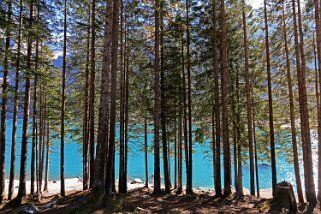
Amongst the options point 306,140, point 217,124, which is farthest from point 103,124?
point 306,140

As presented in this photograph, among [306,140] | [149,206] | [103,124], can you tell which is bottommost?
[149,206]

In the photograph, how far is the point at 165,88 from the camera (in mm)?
13570

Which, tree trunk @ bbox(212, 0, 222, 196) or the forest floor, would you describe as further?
tree trunk @ bbox(212, 0, 222, 196)

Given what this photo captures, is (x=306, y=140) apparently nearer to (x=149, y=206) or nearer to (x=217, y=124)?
(x=217, y=124)

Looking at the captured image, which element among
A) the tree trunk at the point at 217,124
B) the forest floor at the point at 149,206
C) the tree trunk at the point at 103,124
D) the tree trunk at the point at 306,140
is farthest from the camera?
the tree trunk at the point at 217,124

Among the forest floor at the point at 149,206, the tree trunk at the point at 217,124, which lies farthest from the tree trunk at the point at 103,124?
the tree trunk at the point at 217,124

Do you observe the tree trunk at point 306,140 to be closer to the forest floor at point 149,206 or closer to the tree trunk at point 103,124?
the forest floor at point 149,206

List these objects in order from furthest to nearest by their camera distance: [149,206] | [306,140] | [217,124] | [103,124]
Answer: [217,124]
[306,140]
[149,206]
[103,124]

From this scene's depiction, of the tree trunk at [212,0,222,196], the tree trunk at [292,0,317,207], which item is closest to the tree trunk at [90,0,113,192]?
the tree trunk at [212,0,222,196]

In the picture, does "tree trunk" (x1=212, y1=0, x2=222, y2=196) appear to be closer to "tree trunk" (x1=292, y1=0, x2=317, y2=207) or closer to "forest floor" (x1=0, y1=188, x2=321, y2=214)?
"forest floor" (x1=0, y1=188, x2=321, y2=214)

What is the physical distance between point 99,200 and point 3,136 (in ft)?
21.3

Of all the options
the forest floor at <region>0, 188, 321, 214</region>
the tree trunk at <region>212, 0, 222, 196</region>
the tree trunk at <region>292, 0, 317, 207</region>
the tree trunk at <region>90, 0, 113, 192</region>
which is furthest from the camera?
the tree trunk at <region>212, 0, 222, 196</region>

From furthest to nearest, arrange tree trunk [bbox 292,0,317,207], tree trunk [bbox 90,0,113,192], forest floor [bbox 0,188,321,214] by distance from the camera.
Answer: tree trunk [bbox 292,0,317,207]
tree trunk [bbox 90,0,113,192]
forest floor [bbox 0,188,321,214]

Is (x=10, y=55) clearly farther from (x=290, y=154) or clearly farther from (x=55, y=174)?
(x=55, y=174)
